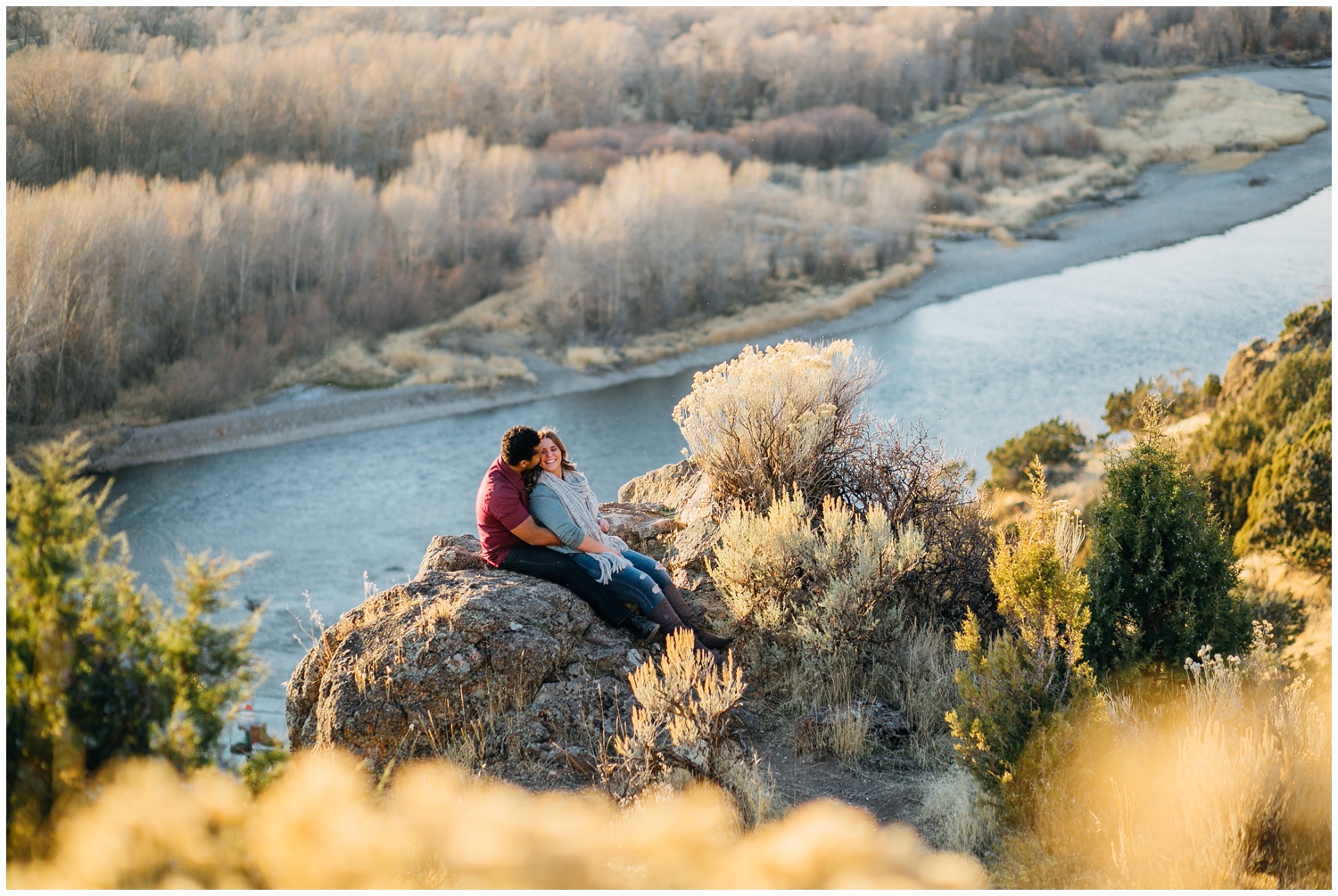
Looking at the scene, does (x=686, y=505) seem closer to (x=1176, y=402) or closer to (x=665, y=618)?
(x=665, y=618)

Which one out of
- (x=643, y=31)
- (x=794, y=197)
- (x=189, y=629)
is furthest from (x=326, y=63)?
(x=189, y=629)

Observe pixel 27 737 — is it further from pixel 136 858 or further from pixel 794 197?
pixel 794 197

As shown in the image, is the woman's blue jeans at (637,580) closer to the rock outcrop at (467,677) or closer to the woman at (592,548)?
the woman at (592,548)

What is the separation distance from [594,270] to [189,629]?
3229 cm

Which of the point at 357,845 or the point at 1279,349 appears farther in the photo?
the point at 1279,349

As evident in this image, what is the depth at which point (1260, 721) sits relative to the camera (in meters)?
3.77

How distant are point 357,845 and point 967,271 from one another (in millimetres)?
39665

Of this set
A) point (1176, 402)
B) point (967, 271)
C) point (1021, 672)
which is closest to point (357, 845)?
point (1021, 672)

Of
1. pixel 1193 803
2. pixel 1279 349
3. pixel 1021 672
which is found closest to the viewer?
pixel 1193 803

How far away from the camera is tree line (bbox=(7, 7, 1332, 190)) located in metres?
31.9

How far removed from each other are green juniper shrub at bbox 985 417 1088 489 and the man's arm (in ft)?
42.9

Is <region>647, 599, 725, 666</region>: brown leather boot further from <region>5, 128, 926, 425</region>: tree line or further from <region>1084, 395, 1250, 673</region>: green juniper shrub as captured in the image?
<region>5, 128, 926, 425</region>: tree line

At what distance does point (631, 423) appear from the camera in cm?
2800

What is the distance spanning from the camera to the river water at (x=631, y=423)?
827 inches
